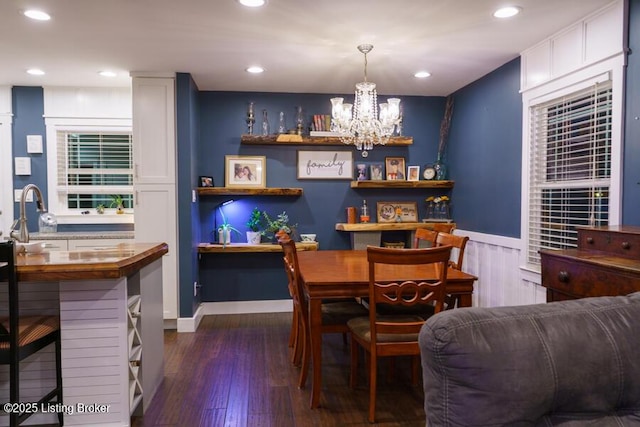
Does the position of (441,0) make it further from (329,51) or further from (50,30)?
(50,30)

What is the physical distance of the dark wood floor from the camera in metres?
2.36

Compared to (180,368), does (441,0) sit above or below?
above

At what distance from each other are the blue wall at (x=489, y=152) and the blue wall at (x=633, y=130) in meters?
1.03

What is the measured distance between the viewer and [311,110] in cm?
472

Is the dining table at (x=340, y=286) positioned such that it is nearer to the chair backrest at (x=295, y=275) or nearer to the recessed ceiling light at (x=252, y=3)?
the chair backrest at (x=295, y=275)

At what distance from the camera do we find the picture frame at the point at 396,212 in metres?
4.84

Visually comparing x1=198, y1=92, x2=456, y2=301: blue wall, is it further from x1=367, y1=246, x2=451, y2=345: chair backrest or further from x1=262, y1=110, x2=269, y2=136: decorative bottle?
x1=367, y1=246, x2=451, y2=345: chair backrest

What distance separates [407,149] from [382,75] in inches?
43.2

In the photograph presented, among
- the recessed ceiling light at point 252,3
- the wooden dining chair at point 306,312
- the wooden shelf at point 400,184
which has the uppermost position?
the recessed ceiling light at point 252,3

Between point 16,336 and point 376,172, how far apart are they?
12.3 ft

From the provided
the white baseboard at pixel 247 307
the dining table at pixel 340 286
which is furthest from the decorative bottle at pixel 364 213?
the dining table at pixel 340 286

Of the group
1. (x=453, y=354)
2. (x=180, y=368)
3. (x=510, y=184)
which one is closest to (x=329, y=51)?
(x=510, y=184)

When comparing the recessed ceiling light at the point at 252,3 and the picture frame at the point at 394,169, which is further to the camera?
the picture frame at the point at 394,169

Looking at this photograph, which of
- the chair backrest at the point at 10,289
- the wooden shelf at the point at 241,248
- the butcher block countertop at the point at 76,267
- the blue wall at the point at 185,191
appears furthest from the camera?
the wooden shelf at the point at 241,248
